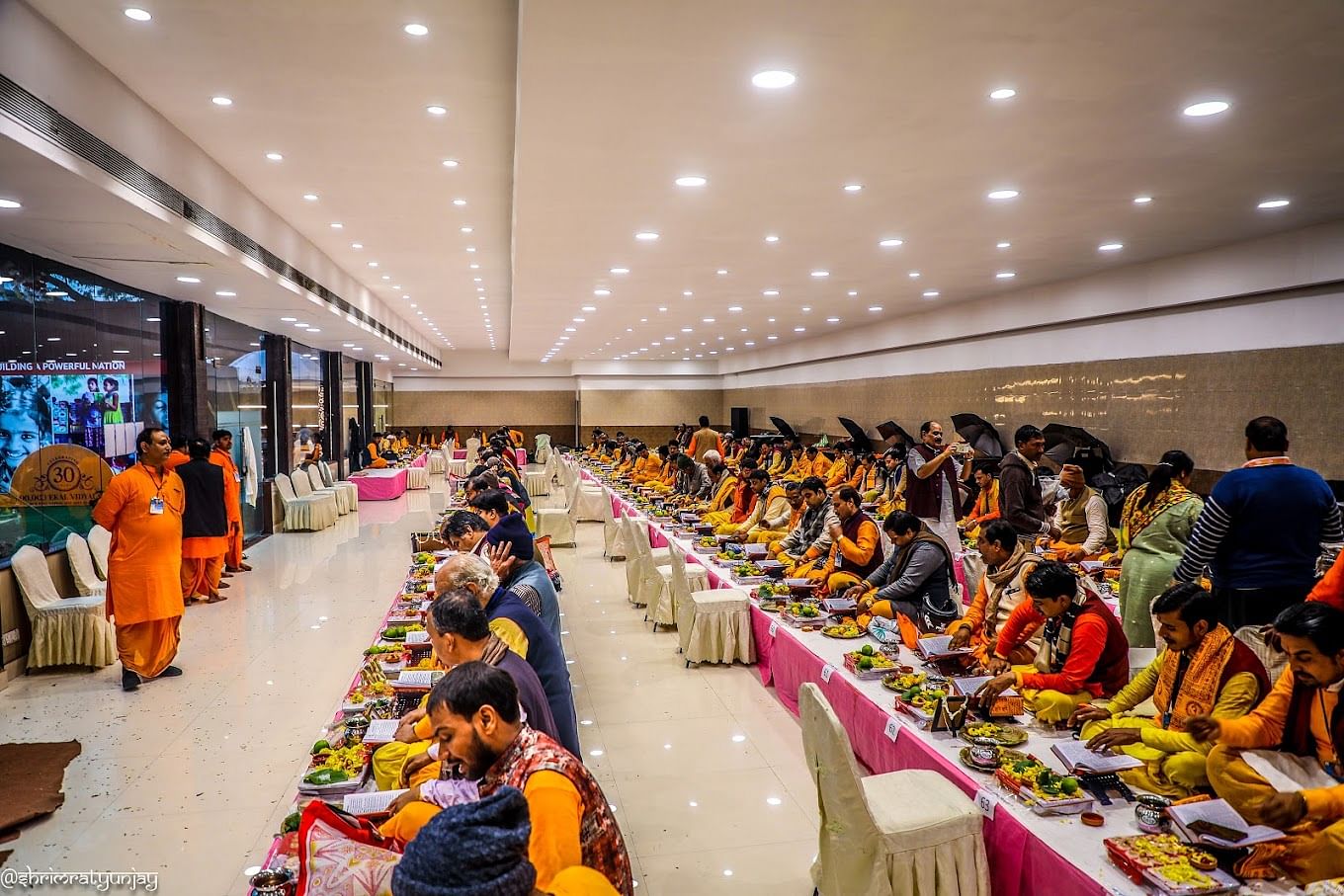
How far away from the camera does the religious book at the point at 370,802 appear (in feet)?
7.82

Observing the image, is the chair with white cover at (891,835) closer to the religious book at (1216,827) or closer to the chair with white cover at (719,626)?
the religious book at (1216,827)

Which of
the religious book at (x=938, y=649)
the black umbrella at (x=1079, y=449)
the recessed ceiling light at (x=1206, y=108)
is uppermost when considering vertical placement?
the recessed ceiling light at (x=1206, y=108)

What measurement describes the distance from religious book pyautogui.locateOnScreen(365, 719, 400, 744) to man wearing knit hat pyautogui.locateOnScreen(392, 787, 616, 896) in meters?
1.77

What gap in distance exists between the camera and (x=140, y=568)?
5.81 metres

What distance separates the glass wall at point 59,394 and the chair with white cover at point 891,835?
662 cm

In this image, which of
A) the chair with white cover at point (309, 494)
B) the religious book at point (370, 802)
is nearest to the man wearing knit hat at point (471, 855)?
the religious book at point (370, 802)

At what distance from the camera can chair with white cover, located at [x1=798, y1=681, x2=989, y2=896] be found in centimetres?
258

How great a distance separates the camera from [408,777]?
2549 mm

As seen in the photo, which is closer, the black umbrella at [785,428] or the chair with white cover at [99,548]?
the chair with white cover at [99,548]

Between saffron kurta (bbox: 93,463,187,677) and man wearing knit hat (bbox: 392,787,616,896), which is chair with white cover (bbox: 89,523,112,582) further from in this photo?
man wearing knit hat (bbox: 392,787,616,896)

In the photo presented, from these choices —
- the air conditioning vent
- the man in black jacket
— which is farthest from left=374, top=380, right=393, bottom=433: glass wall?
the man in black jacket

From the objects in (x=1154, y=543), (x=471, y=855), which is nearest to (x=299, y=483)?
(x=1154, y=543)

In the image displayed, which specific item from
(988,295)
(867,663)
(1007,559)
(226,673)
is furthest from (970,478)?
(226,673)

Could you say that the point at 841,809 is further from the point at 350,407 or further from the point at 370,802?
the point at 350,407
